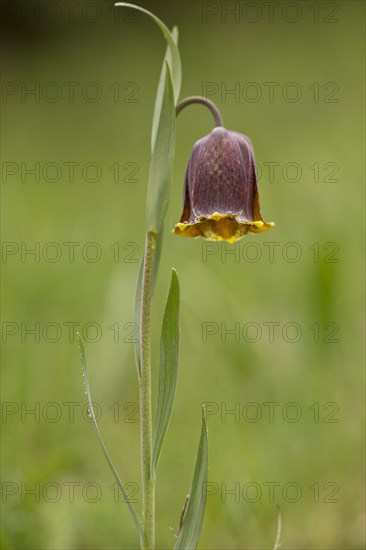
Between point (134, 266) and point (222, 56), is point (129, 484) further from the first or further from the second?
point (222, 56)

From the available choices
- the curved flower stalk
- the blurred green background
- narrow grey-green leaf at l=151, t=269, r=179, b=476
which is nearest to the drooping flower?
the curved flower stalk

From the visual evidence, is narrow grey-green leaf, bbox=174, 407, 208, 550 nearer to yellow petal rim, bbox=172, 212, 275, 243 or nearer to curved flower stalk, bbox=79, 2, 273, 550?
curved flower stalk, bbox=79, 2, 273, 550

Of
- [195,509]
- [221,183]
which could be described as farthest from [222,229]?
[195,509]

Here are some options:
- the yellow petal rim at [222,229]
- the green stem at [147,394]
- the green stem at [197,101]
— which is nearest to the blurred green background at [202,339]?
the green stem at [147,394]

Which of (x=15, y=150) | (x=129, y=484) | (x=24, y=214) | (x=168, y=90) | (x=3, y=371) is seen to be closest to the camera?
(x=168, y=90)

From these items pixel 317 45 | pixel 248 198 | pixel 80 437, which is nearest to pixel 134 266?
pixel 80 437

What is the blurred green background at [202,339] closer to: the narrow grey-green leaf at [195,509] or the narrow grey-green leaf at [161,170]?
the narrow grey-green leaf at [195,509]
